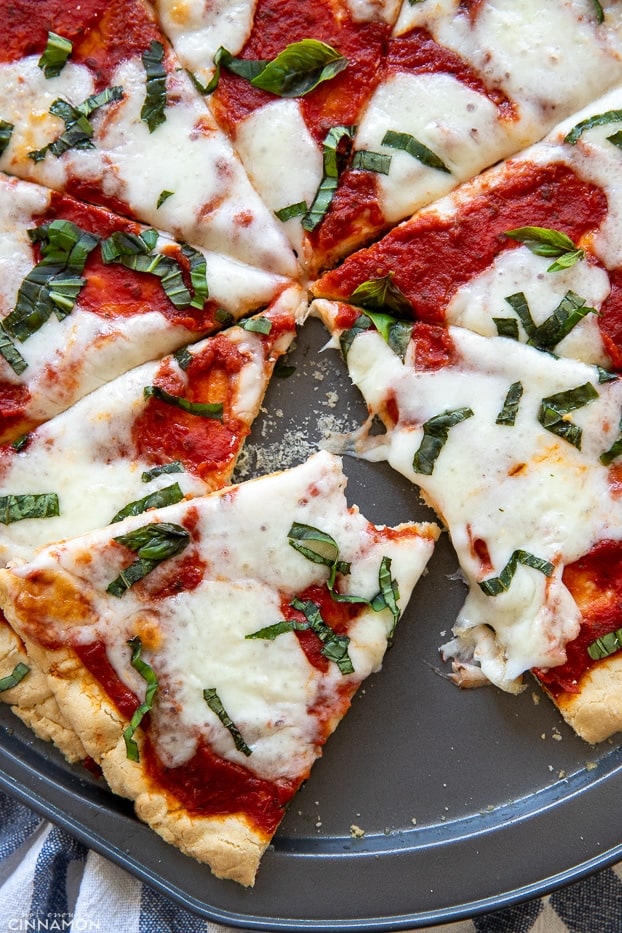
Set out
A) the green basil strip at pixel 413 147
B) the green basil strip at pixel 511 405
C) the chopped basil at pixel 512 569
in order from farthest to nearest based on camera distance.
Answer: the green basil strip at pixel 413 147
the green basil strip at pixel 511 405
the chopped basil at pixel 512 569

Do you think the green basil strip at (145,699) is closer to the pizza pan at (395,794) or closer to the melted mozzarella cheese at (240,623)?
the melted mozzarella cheese at (240,623)

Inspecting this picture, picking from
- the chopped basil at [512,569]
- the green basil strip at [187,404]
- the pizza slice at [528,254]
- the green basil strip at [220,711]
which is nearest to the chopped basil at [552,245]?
the pizza slice at [528,254]

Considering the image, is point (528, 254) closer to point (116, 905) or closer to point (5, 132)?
point (5, 132)

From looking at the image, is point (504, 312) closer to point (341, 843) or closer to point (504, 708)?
point (504, 708)

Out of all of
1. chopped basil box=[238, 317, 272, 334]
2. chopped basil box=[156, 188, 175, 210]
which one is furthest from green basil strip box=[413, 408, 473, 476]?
chopped basil box=[156, 188, 175, 210]

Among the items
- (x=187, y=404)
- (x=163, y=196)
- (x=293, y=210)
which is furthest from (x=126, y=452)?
(x=293, y=210)

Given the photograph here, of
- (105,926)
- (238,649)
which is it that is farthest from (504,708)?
(105,926)
